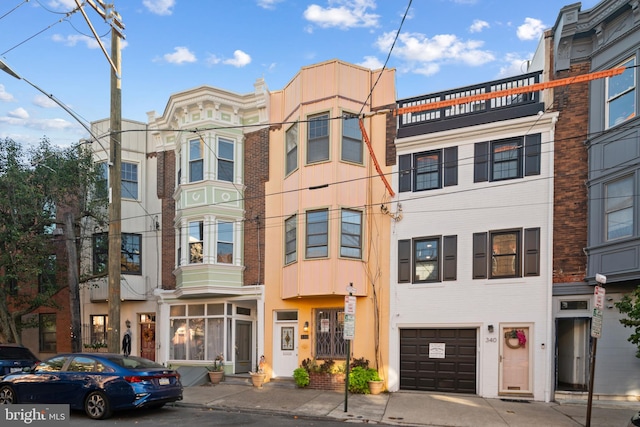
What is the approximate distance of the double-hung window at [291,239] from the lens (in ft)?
52.4

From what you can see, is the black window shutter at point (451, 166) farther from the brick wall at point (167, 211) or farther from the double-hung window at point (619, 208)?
the brick wall at point (167, 211)

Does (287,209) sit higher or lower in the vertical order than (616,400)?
higher

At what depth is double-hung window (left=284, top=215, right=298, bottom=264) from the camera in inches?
629

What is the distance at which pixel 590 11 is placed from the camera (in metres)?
13.1

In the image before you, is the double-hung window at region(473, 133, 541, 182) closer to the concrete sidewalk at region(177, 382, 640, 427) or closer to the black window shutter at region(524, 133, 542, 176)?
the black window shutter at region(524, 133, 542, 176)

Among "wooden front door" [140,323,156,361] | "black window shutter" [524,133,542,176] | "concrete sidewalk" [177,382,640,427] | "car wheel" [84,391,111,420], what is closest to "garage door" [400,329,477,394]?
"concrete sidewalk" [177,382,640,427]

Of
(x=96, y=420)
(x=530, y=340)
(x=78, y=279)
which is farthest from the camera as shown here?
(x=78, y=279)

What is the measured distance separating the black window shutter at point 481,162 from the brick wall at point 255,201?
7030mm

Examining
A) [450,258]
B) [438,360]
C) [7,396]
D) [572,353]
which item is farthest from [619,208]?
[7,396]

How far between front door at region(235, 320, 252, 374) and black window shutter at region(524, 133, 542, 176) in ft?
35.2

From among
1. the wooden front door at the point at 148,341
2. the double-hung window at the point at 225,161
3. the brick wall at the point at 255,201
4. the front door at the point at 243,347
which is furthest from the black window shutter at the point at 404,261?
the wooden front door at the point at 148,341

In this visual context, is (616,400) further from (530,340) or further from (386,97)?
(386,97)

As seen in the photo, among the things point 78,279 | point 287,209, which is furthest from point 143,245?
point 287,209

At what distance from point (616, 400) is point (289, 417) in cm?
819
